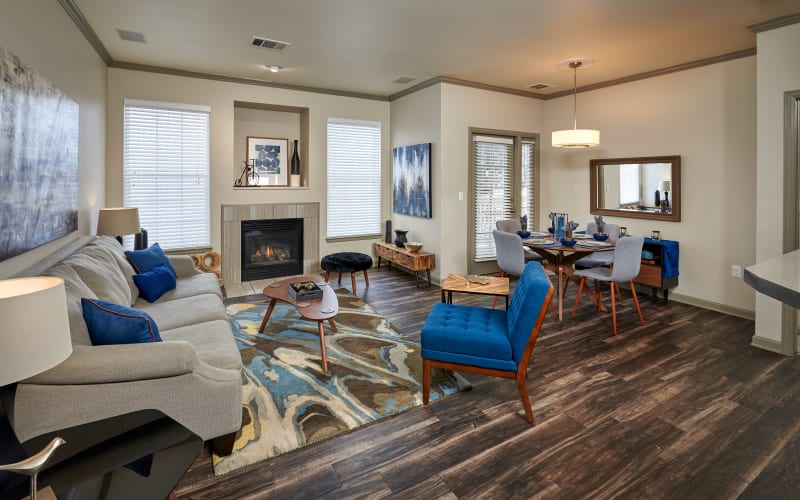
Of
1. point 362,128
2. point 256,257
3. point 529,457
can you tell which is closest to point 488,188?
point 362,128

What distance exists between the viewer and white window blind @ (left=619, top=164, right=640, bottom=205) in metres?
5.37

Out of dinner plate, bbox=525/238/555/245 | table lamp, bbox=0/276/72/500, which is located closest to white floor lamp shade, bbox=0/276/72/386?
table lamp, bbox=0/276/72/500

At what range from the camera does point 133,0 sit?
3.33m

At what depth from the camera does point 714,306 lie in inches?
184

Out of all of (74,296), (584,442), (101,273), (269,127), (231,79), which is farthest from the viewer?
(269,127)

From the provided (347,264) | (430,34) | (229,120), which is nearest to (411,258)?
(347,264)

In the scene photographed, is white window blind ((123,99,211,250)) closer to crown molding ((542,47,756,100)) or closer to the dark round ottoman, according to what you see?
Result: the dark round ottoman

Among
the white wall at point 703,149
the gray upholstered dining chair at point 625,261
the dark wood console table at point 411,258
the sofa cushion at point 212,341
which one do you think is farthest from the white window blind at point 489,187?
the sofa cushion at point 212,341

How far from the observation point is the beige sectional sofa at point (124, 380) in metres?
1.60

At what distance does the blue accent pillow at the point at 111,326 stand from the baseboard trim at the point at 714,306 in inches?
208

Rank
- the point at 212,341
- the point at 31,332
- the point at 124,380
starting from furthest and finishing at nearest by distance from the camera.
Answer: the point at 212,341, the point at 124,380, the point at 31,332

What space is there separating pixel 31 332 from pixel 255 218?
482 centimetres

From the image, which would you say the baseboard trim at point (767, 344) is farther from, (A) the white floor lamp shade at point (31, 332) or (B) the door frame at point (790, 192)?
(A) the white floor lamp shade at point (31, 332)

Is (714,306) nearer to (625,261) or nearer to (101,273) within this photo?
(625,261)
